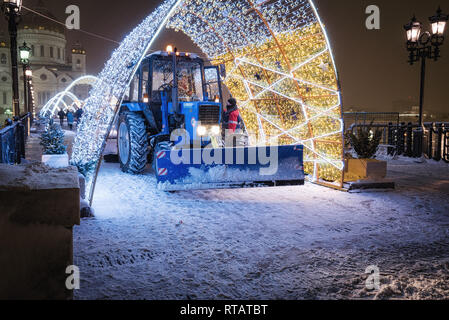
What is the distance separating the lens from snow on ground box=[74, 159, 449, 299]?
3244mm

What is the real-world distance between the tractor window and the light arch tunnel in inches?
42.6

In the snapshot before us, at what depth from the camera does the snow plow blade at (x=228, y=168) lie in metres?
6.90

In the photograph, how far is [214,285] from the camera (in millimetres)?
3270

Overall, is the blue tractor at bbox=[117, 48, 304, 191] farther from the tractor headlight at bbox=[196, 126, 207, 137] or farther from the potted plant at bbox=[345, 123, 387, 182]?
the potted plant at bbox=[345, 123, 387, 182]

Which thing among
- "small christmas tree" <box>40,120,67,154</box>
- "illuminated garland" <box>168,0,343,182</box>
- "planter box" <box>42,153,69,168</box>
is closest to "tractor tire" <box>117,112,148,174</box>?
"small christmas tree" <box>40,120,67,154</box>

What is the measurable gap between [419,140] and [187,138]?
9.71 meters

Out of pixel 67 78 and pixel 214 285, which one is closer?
pixel 214 285

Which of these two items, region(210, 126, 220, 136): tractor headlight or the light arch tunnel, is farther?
region(210, 126, 220, 136): tractor headlight

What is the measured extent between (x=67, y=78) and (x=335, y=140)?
308 ft

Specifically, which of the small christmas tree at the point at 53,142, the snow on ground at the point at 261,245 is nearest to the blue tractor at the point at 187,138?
the snow on ground at the point at 261,245

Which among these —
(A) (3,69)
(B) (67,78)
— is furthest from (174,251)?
(A) (3,69)

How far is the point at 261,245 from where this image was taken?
4.34 metres
